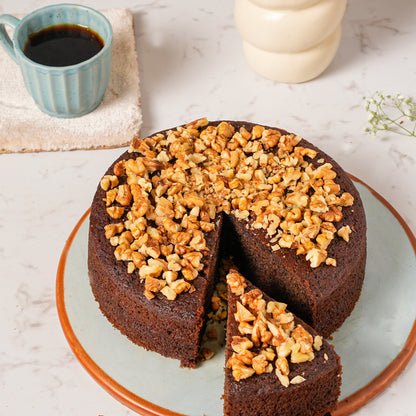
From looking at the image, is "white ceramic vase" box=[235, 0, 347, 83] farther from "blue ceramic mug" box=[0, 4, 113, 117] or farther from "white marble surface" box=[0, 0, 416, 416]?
"blue ceramic mug" box=[0, 4, 113, 117]

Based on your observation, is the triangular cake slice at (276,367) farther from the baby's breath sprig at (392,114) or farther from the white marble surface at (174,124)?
the baby's breath sprig at (392,114)

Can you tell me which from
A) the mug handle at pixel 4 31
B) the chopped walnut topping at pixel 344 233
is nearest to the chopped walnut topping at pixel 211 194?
the chopped walnut topping at pixel 344 233

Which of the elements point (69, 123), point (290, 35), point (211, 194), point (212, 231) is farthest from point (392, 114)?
point (69, 123)

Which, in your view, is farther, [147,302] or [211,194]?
[211,194]

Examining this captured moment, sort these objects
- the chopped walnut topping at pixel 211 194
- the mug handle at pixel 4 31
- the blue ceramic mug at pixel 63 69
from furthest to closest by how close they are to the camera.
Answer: the mug handle at pixel 4 31 < the blue ceramic mug at pixel 63 69 < the chopped walnut topping at pixel 211 194

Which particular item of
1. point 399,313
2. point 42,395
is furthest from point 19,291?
point 399,313

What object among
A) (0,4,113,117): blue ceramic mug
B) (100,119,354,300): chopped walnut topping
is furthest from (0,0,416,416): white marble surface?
(100,119,354,300): chopped walnut topping

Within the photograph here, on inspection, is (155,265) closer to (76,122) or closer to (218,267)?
(218,267)

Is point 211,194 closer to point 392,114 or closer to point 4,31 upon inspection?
point 392,114
